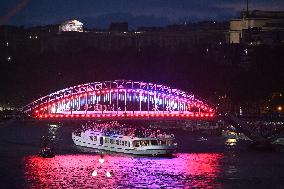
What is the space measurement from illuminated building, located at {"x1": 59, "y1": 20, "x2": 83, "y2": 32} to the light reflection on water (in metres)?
78.0

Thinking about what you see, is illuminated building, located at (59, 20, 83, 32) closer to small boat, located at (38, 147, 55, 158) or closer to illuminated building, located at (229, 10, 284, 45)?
illuminated building, located at (229, 10, 284, 45)

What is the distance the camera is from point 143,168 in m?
53.8

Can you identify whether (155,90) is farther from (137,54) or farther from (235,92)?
(137,54)

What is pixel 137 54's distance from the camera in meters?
104

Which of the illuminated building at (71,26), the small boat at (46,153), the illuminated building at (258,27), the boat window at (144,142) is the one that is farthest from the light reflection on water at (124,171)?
the illuminated building at (71,26)

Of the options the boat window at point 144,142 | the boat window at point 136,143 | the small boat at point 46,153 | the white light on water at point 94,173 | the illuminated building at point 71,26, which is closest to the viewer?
the white light on water at point 94,173

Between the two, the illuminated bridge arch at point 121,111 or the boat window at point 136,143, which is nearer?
the boat window at point 136,143

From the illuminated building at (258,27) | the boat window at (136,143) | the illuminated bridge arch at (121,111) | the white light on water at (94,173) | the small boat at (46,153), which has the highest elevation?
the illuminated building at (258,27)

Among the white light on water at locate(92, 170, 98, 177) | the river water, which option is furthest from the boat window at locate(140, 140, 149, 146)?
the white light on water at locate(92, 170, 98, 177)

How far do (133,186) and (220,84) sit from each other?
41176 millimetres

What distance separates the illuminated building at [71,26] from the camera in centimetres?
13698

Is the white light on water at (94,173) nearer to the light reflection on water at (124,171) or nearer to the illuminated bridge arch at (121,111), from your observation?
the light reflection on water at (124,171)

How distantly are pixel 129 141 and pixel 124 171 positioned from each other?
298 inches

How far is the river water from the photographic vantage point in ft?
160
